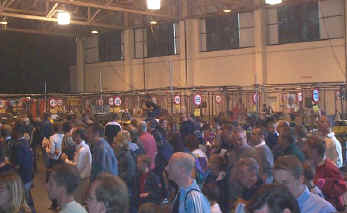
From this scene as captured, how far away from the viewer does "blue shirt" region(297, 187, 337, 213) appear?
335 cm

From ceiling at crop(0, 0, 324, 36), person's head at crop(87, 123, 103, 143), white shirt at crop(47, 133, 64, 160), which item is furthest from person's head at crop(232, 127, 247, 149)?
ceiling at crop(0, 0, 324, 36)

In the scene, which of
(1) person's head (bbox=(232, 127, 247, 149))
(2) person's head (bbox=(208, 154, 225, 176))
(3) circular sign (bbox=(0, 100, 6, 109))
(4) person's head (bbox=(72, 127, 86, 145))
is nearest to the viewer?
(2) person's head (bbox=(208, 154, 225, 176))

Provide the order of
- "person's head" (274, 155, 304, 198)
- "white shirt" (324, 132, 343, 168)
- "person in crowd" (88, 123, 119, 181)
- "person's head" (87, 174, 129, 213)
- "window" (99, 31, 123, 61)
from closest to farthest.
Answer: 1. "person's head" (87, 174, 129, 213)
2. "person's head" (274, 155, 304, 198)
3. "person in crowd" (88, 123, 119, 181)
4. "white shirt" (324, 132, 343, 168)
5. "window" (99, 31, 123, 61)

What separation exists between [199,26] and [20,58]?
11.7m

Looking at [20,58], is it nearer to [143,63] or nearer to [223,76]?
[143,63]

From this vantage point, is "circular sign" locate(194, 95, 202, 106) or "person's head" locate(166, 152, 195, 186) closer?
"person's head" locate(166, 152, 195, 186)

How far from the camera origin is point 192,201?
12.5ft

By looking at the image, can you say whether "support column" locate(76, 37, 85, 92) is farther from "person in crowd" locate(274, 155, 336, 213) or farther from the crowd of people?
"person in crowd" locate(274, 155, 336, 213)

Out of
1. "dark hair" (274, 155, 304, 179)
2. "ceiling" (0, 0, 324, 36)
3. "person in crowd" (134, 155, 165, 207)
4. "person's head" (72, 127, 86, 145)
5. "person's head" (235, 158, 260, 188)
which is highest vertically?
"ceiling" (0, 0, 324, 36)

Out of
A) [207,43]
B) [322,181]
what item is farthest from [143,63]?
[322,181]

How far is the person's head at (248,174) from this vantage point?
4.36 meters

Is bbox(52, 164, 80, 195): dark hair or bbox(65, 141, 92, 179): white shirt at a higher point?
bbox(52, 164, 80, 195): dark hair

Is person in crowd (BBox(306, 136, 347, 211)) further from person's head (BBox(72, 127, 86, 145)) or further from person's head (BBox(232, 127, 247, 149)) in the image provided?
person's head (BBox(72, 127, 86, 145))

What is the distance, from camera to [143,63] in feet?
93.4
